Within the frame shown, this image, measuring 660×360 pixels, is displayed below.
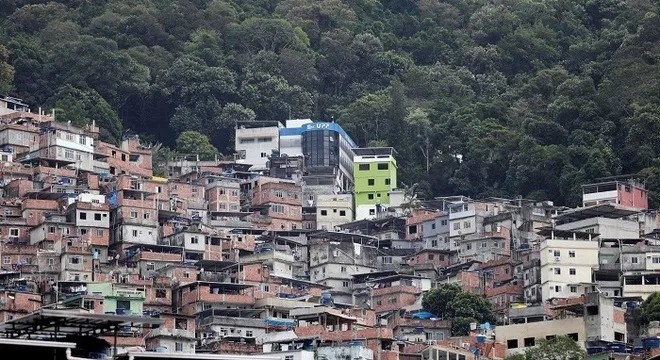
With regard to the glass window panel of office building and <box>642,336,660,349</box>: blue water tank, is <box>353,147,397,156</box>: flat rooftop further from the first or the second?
<box>642,336,660,349</box>: blue water tank

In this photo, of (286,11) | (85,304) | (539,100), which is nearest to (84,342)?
(85,304)

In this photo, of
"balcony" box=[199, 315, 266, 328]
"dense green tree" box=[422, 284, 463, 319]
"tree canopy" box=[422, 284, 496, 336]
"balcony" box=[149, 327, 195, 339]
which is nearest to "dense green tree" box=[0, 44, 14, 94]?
"balcony" box=[199, 315, 266, 328]

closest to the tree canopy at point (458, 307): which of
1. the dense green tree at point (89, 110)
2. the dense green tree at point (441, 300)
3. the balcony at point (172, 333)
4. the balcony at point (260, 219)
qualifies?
the dense green tree at point (441, 300)

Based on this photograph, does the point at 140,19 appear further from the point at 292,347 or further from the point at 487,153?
the point at 292,347

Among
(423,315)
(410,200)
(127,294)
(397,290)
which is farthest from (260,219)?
(127,294)

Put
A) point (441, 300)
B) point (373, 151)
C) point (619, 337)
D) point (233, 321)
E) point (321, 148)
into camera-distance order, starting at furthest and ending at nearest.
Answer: point (373, 151), point (321, 148), point (441, 300), point (233, 321), point (619, 337)

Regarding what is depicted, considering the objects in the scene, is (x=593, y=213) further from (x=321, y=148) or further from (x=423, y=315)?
(x=321, y=148)

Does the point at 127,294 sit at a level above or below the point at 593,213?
below
